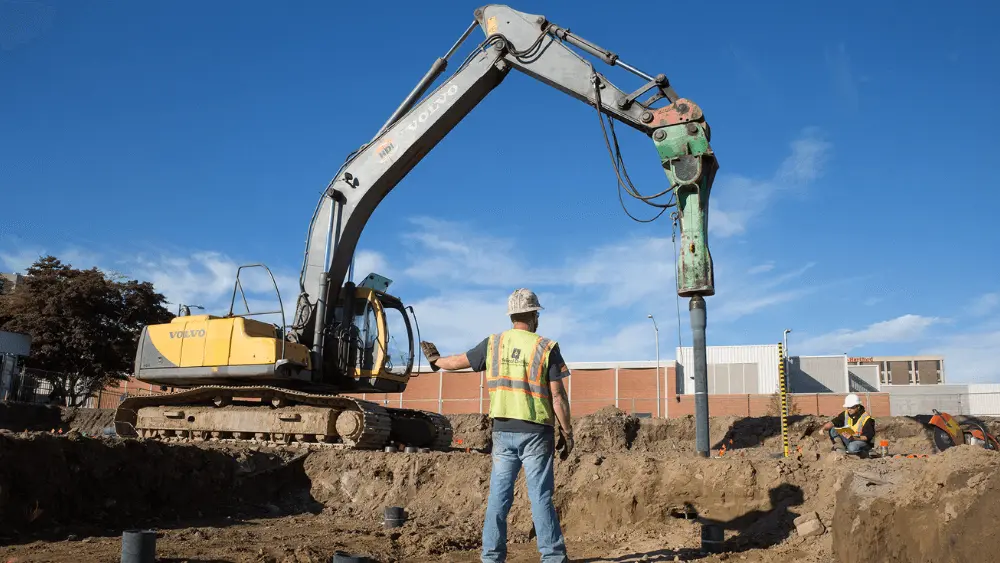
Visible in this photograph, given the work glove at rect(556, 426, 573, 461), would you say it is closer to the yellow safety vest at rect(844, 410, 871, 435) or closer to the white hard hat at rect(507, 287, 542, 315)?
the white hard hat at rect(507, 287, 542, 315)

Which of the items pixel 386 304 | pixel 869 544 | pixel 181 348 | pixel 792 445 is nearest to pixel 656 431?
pixel 792 445

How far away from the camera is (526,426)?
4.45 m

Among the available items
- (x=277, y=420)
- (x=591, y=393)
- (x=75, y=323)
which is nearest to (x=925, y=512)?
(x=277, y=420)

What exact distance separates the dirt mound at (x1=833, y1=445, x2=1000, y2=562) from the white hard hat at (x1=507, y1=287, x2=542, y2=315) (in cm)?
237

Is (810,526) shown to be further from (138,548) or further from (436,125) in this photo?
(436,125)

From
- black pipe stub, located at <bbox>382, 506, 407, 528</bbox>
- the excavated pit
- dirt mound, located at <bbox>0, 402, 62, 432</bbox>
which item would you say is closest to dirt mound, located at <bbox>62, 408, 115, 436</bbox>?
dirt mound, located at <bbox>0, 402, 62, 432</bbox>

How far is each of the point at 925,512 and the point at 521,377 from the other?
7.92 feet

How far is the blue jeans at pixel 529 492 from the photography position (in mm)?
4336

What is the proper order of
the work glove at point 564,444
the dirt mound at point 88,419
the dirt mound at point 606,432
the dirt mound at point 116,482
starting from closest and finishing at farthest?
the work glove at point 564,444
the dirt mound at point 116,482
the dirt mound at point 606,432
the dirt mound at point 88,419

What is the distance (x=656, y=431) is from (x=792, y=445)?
510 centimetres

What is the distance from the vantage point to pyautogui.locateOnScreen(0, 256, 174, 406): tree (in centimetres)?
2811

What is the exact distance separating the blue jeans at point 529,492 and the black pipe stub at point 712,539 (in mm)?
1622

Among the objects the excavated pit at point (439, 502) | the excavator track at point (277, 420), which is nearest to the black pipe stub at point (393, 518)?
the excavated pit at point (439, 502)

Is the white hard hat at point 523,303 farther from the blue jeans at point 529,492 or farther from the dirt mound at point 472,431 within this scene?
the dirt mound at point 472,431
